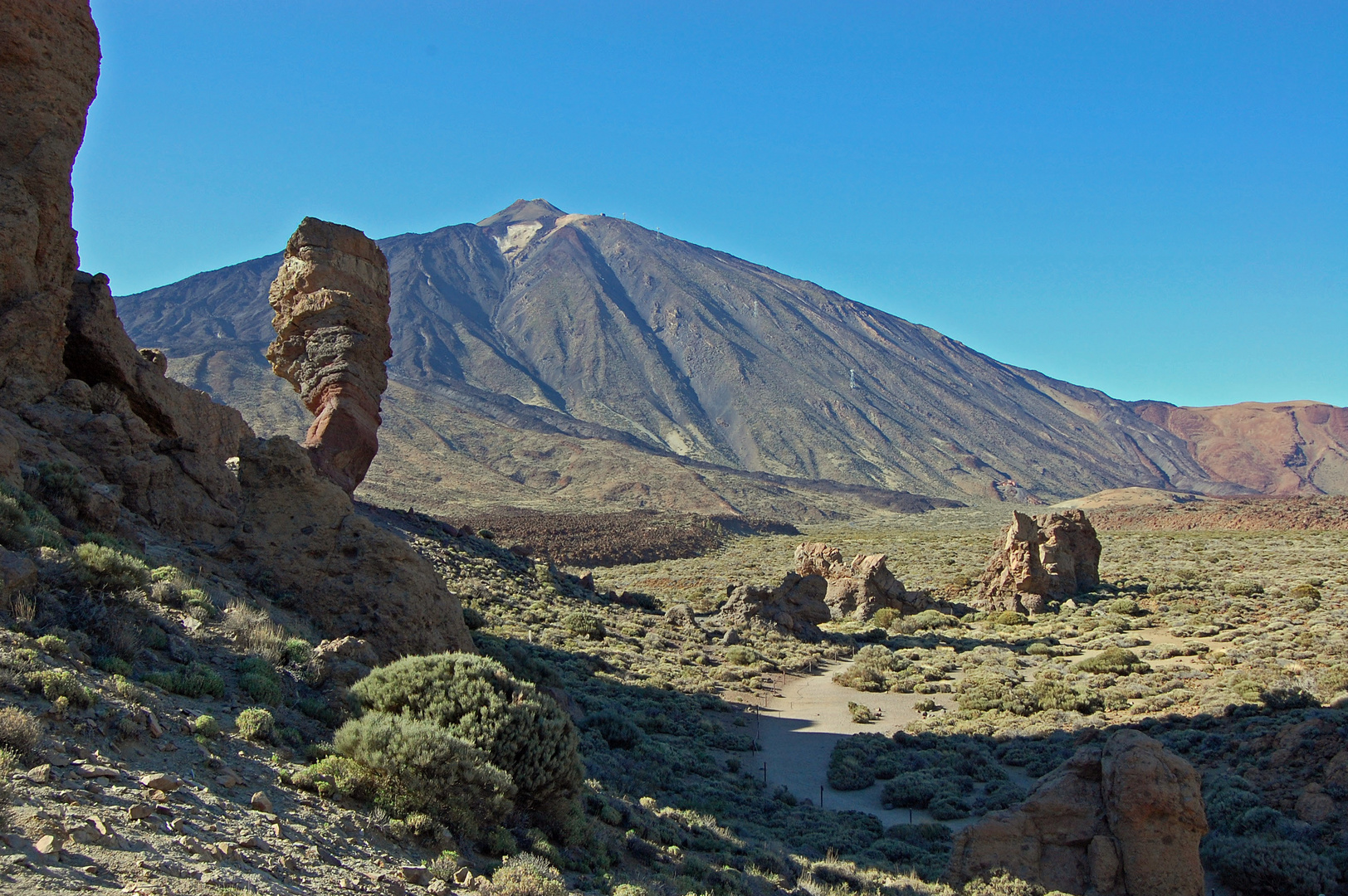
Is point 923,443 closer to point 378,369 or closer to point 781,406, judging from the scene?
point 781,406

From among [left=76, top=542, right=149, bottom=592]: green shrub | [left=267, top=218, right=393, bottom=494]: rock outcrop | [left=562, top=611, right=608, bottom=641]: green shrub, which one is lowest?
[left=562, top=611, right=608, bottom=641]: green shrub

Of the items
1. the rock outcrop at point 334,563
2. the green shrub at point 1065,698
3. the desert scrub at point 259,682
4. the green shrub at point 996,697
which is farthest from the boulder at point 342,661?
the green shrub at point 1065,698

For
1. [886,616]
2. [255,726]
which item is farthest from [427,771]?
[886,616]

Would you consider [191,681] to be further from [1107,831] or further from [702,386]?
[702,386]

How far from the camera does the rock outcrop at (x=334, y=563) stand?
9977 mm

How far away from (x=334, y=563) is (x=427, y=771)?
5122mm

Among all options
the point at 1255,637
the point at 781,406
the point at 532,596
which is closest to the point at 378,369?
the point at 532,596

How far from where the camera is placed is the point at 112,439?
11.1 m

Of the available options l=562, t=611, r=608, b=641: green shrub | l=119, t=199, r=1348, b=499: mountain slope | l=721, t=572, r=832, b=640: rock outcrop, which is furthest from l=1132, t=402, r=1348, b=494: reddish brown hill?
l=562, t=611, r=608, b=641: green shrub

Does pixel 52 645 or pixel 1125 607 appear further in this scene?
pixel 1125 607

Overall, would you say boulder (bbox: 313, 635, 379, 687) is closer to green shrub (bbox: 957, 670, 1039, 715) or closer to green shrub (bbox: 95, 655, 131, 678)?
green shrub (bbox: 95, 655, 131, 678)

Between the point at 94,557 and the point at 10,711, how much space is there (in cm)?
314

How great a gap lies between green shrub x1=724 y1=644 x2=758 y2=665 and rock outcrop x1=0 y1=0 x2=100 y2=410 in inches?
643

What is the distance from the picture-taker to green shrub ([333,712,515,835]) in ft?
19.2
